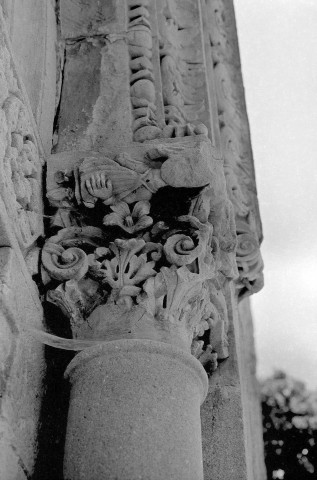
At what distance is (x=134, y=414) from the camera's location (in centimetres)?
217

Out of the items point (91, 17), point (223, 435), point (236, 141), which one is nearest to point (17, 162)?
point (223, 435)

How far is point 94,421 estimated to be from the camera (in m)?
2.18

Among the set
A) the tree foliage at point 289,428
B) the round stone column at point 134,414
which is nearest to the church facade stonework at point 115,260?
the round stone column at point 134,414

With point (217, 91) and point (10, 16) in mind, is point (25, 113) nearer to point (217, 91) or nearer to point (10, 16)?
point (10, 16)

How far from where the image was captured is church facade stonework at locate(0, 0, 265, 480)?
2.21 meters

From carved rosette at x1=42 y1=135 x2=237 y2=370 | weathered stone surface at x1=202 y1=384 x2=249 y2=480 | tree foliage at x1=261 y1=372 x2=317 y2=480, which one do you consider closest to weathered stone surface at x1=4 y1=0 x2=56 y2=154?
carved rosette at x1=42 y1=135 x2=237 y2=370

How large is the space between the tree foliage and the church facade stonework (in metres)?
5.35

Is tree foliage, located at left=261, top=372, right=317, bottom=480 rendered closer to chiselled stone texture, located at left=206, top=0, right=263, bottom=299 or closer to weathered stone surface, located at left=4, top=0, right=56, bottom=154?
chiselled stone texture, located at left=206, top=0, right=263, bottom=299

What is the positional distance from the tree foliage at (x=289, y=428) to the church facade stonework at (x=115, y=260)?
17.5ft

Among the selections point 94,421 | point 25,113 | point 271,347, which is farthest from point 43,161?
point 271,347

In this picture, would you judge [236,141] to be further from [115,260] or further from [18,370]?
[18,370]

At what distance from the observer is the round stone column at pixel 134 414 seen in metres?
2.09

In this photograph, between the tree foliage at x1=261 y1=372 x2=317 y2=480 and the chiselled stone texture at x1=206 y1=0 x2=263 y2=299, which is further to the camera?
the tree foliage at x1=261 y1=372 x2=317 y2=480

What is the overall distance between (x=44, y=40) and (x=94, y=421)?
1.72 m
